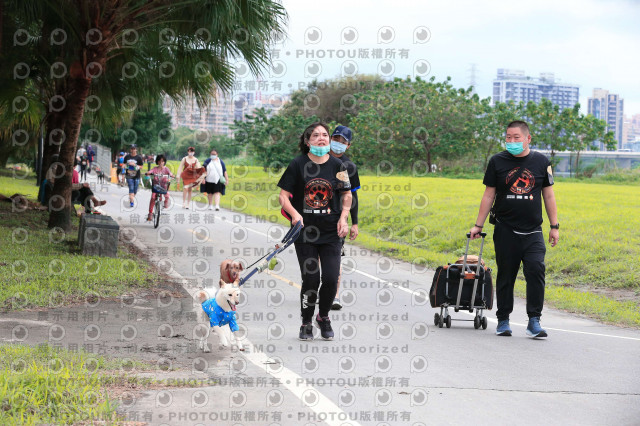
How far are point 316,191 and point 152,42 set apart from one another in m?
9.70

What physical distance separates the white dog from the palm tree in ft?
23.4

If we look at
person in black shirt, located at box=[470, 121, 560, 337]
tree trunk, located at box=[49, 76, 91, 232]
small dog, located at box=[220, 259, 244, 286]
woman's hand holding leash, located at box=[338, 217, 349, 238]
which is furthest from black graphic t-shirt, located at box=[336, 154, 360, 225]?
tree trunk, located at box=[49, 76, 91, 232]

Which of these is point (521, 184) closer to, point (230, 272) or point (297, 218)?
point (297, 218)

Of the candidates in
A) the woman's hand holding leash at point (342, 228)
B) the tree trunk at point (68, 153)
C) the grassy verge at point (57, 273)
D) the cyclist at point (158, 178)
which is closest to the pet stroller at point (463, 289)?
the woman's hand holding leash at point (342, 228)

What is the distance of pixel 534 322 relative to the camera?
8516mm

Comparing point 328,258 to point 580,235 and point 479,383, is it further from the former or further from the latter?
point 580,235

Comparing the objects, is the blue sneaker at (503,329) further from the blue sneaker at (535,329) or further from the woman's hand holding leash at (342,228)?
the woman's hand holding leash at (342,228)

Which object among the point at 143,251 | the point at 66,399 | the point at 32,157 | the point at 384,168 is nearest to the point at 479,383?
the point at 66,399

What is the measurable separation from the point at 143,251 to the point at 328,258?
8.53 m

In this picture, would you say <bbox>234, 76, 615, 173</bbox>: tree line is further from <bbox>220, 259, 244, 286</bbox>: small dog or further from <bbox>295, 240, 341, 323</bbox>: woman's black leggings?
<bbox>220, 259, 244, 286</bbox>: small dog

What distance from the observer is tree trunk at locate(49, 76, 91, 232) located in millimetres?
15812

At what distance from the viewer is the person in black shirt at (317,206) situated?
778 cm

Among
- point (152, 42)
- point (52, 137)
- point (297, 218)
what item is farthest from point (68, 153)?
point (297, 218)

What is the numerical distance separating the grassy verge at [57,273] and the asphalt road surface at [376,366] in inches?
22.4
